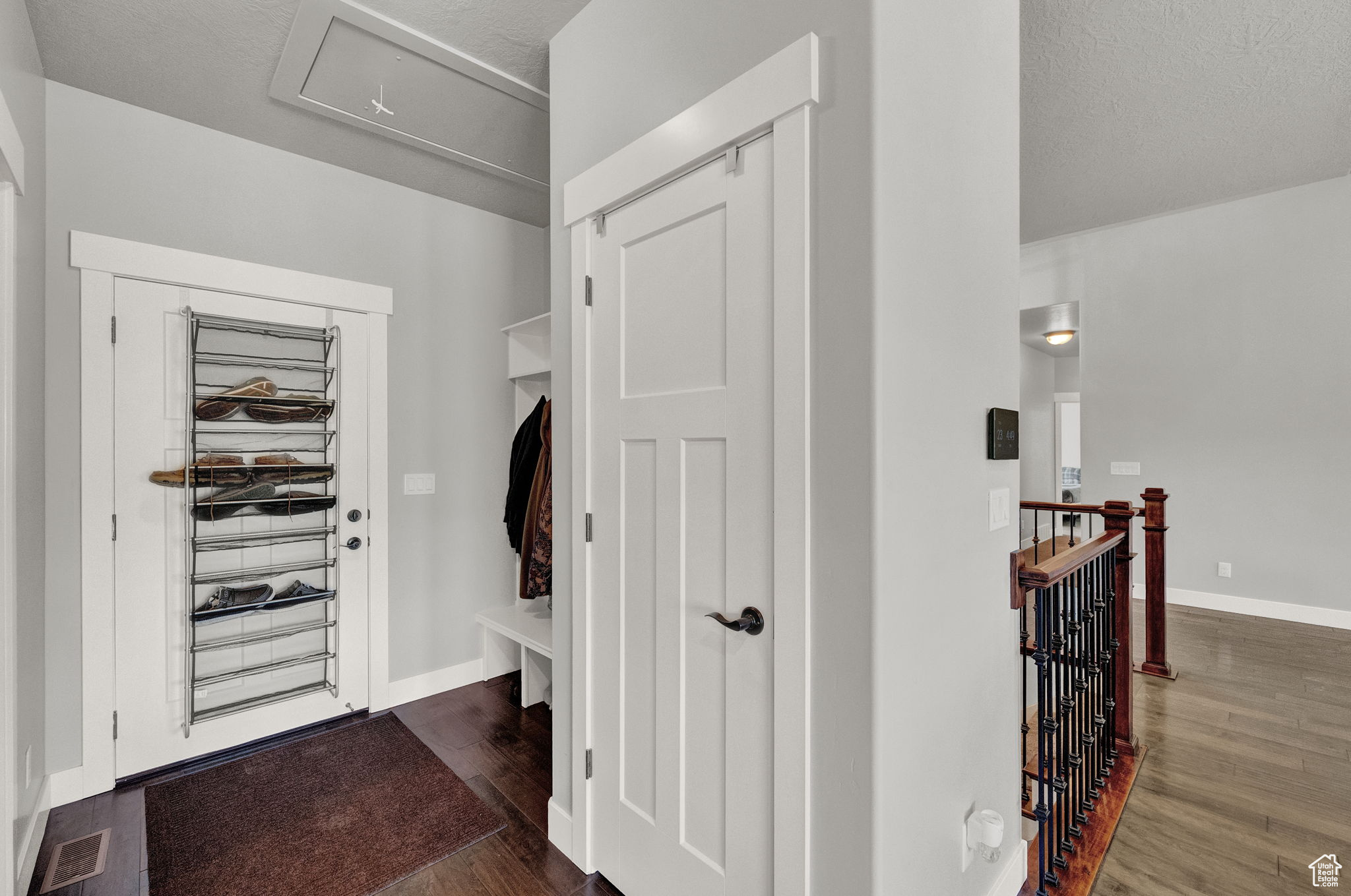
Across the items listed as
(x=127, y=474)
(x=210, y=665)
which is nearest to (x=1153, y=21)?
(x=127, y=474)

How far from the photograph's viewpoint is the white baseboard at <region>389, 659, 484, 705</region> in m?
3.09

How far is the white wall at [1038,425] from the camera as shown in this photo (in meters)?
7.50

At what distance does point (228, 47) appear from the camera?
211 cm

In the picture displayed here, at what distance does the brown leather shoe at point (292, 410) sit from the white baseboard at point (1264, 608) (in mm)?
5891

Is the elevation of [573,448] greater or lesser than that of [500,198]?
lesser

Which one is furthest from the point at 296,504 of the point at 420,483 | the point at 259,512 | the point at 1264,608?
the point at 1264,608

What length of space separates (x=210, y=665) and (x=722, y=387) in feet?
8.59

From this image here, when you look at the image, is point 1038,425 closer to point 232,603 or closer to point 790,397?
point 790,397

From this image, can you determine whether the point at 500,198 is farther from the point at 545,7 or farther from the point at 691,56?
the point at 691,56

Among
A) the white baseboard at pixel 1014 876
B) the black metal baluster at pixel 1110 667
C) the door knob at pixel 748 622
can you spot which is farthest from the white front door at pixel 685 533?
the black metal baluster at pixel 1110 667

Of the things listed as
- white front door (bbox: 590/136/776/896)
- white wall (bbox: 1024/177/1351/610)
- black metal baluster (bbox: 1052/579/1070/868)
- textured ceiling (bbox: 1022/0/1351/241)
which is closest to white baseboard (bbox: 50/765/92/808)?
white front door (bbox: 590/136/776/896)

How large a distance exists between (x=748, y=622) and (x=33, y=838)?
8.01 feet

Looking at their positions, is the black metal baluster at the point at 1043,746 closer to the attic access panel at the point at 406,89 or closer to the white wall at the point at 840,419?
the white wall at the point at 840,419

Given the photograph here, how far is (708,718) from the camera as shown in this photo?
151cm
